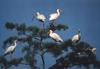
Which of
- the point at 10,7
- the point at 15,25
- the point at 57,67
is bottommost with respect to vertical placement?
the point at 57,67

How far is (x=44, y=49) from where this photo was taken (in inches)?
114

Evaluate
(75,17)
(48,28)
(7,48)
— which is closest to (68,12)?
(75,17)

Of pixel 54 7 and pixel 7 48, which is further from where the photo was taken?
pixel 54 7

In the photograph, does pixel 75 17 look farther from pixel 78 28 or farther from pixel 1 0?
pixel 1 0

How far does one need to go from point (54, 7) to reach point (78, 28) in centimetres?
34

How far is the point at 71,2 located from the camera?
11.0 feet

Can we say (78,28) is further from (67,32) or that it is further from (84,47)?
(84,47)

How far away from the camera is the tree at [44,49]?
286cm

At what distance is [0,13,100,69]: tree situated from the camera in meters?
2.86

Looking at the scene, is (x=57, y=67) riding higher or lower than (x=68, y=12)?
lower

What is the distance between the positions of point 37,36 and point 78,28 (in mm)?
591

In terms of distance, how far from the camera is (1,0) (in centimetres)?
343

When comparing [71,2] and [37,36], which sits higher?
[71,2]

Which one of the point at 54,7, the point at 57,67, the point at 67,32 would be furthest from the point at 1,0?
the point at 57,67
